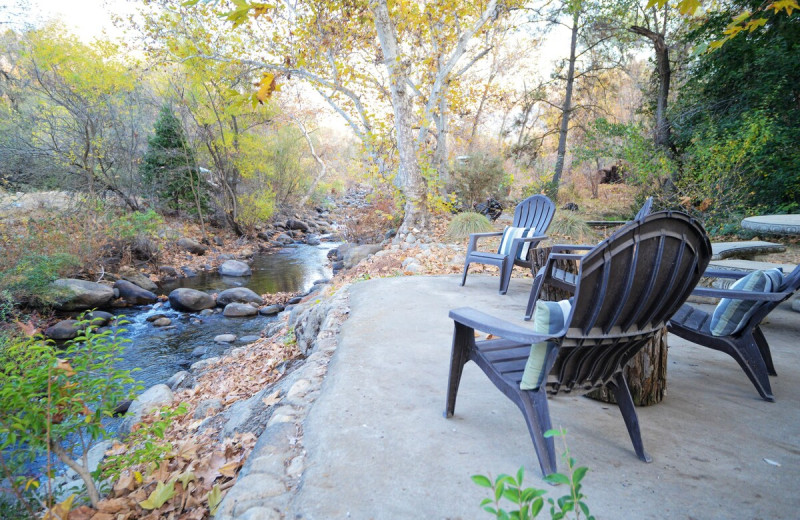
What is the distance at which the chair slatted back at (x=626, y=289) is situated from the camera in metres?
1.60

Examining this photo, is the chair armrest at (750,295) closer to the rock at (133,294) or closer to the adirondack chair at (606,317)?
the adirondack chair at (606,317)

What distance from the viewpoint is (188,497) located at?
72.2 inches

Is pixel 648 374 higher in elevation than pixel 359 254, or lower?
higher

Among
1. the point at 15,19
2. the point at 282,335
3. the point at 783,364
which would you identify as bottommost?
the point at 282,335

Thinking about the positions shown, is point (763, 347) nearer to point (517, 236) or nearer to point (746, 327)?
point (746, 327)

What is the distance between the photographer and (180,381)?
16.3 feet

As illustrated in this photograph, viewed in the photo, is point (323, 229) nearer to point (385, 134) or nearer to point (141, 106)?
point (141, 106)

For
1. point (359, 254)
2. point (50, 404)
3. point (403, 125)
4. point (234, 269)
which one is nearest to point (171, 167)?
point (234, 269)

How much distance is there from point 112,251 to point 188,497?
10320 millimetres

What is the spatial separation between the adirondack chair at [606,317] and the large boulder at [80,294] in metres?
8.40

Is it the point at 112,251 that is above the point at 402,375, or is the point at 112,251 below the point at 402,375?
below

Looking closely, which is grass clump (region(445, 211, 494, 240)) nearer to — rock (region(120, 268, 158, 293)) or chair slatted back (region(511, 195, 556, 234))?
chair slatted back (region(511, 195, 556, 234))

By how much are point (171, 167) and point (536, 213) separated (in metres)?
12.9

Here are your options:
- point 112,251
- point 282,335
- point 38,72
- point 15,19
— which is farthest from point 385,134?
point 15,19
